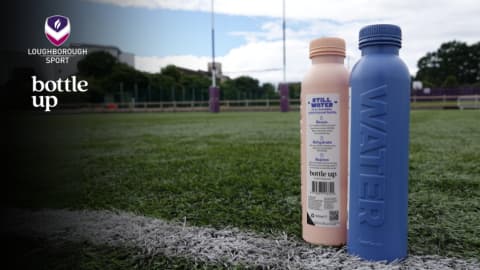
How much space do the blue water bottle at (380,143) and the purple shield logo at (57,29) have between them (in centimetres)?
123

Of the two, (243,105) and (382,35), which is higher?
(243,105)

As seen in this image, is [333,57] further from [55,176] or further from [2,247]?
[55,176]

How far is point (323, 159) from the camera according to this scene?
1.15 metres

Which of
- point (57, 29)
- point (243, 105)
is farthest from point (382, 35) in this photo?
point (243, 105)

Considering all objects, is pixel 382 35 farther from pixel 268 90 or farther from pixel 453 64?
pixel 453 64

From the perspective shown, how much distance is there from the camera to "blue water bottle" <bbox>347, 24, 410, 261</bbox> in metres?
1.01

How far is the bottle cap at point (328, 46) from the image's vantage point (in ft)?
3.73

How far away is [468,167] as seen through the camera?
2678 mm

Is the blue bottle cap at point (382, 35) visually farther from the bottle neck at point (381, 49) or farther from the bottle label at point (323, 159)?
the bottle label at point (323, 159)

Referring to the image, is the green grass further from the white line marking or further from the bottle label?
the bottle label

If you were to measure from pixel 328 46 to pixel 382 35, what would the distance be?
0.17 m

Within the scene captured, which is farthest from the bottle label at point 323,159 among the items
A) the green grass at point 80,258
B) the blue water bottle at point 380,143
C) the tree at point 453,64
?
the tree at point 453,64

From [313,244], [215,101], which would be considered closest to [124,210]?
[313,244]

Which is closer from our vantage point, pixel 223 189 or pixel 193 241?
pixel 193 241
